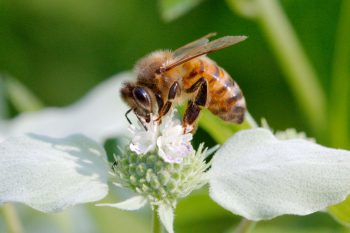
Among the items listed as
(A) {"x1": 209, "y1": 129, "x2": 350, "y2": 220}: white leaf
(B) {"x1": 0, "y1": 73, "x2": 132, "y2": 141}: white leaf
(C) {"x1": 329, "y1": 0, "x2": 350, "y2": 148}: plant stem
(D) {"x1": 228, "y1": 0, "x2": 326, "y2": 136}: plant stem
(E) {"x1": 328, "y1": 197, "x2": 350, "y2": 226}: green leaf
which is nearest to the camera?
(A) {"x1": 209, "y1": 129, "x2": 350, "y2": 220}: white leaf

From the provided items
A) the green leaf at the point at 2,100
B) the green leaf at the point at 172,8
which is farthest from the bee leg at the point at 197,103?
the green leaf at the point at 2,100

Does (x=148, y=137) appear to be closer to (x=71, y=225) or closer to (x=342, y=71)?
(x=71, y=225)

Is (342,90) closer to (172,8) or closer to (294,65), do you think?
(294,65)

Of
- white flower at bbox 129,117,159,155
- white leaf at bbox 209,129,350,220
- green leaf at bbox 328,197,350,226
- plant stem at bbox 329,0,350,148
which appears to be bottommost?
plant stem at bbox 329,0,350,148

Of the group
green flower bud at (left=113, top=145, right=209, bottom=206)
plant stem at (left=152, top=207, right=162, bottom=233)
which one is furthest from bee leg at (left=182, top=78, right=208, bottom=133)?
plant stem at (left=152, top=207, right=162, bottom=233)

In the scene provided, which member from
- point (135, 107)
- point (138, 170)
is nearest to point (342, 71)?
point (135, 107)

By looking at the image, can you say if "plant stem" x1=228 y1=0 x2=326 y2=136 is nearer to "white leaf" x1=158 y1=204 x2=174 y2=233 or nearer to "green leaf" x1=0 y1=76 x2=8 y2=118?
"green leaf" x1=0 y1=76 x2=8 y2=118

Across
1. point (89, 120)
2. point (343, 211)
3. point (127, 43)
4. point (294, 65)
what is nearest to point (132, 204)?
point (343, 211)
